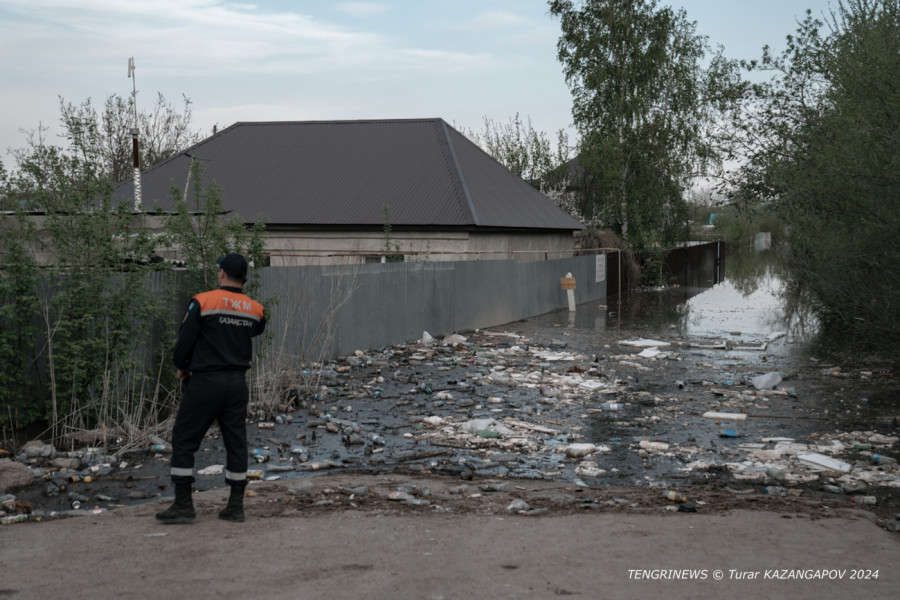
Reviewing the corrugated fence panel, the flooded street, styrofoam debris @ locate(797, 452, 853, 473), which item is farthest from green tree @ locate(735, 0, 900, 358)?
the corrugated fence panel

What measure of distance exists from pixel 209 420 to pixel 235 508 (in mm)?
637

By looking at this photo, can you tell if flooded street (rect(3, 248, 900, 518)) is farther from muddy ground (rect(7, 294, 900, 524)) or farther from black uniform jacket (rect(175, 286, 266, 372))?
black uniform jacket (rect(175, 286, 266, 372))

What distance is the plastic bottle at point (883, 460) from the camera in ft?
26.4

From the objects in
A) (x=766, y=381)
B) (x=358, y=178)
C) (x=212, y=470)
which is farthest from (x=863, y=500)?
(x=358, y=178)

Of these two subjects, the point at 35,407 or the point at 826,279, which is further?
the point at 826,279

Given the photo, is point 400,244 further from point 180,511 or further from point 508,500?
point 180,511

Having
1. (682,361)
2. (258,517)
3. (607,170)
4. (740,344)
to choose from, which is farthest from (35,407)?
(607,170)

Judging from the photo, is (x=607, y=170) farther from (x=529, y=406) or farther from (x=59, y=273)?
(x=59, y=273)

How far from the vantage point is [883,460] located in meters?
8.09

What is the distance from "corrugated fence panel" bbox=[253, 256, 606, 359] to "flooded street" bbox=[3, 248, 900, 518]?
506 millimetres

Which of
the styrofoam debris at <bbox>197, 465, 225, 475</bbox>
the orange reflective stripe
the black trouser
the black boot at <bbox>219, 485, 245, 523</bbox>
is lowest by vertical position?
the styrofoam debris at <bbox>197, 465, 225, 475</bbox>

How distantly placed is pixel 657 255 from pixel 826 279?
2537 cm

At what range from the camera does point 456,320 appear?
19391 millimetres

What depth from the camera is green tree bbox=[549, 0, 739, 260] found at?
37312 mm
